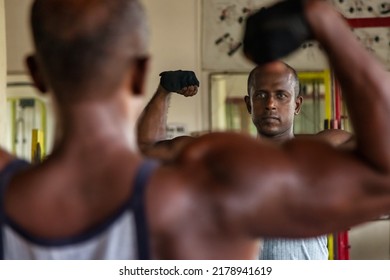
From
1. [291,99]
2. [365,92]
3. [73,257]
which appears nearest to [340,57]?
[365,92]

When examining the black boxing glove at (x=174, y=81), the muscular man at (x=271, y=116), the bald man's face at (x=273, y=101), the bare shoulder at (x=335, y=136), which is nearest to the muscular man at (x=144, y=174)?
the muscular man at (x=271, y=116)

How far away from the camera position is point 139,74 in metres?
0.97

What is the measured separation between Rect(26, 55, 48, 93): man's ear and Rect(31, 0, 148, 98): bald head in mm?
53

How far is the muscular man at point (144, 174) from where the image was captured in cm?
92

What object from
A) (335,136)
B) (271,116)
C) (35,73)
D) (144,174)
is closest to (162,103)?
(271,116)

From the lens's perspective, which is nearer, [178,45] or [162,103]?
[162,103]

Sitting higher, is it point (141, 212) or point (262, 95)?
point (262, 95)

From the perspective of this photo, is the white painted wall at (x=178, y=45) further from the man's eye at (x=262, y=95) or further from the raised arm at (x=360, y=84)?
the raised arm at (x=360, y=84)

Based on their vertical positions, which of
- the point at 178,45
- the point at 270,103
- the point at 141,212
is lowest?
the point at 141,212

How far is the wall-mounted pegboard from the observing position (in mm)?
5094

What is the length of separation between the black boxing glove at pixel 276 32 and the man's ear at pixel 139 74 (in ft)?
0.56

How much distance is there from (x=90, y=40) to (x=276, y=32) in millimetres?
265

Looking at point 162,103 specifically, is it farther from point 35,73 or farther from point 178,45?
point 178,45
